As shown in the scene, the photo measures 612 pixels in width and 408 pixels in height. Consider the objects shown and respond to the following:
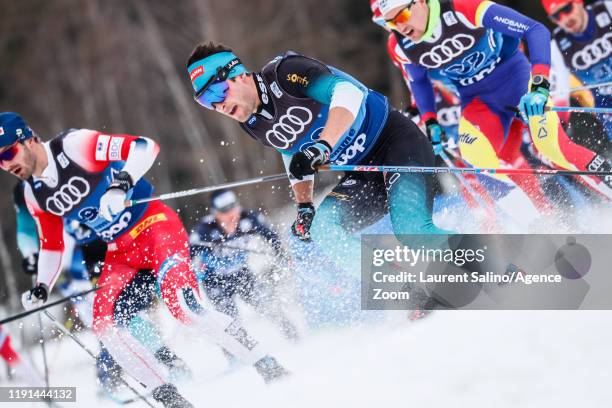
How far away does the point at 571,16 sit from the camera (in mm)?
6816

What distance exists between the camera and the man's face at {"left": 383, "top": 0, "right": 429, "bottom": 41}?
14.0ft

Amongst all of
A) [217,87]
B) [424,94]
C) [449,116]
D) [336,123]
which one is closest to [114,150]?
[217,87]

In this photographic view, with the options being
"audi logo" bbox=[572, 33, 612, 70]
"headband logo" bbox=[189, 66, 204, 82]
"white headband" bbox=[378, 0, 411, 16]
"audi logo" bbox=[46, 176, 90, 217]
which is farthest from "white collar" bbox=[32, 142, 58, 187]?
"audi logo" bbox=[572, 33, 612, 70]

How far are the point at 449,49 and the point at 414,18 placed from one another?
35cm

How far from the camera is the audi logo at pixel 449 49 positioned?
4520 millimetres

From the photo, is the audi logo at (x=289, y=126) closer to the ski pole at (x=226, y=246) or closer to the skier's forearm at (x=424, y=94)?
the skier's forearm at (x=424, y=94)

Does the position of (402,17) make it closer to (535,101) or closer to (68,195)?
(535,101)

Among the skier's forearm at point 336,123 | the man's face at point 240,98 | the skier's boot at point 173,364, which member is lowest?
the skier's boot at point 173,364

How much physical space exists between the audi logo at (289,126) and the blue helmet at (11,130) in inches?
57.3

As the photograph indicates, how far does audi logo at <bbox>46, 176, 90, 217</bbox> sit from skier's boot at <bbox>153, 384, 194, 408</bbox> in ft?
3.96

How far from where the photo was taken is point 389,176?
3928 millimetres

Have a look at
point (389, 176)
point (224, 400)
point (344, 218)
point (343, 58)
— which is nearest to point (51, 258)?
point (224, 400)

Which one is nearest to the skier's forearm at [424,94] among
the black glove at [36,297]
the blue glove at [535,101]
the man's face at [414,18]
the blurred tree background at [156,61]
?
the man's face at [414,18]

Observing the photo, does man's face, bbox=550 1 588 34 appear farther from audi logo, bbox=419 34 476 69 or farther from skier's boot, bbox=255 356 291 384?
skier's boot, bbox=255 356 291 384
